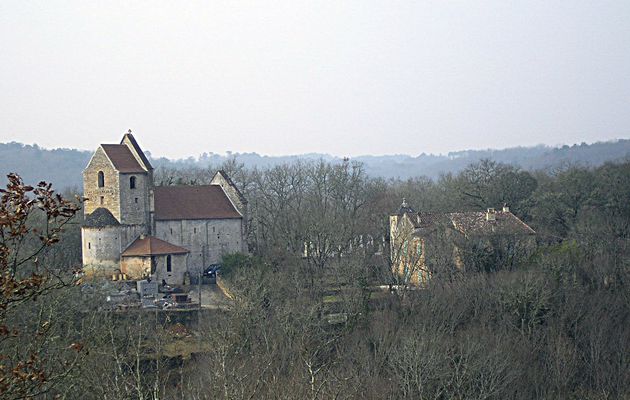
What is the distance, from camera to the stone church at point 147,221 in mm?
48531

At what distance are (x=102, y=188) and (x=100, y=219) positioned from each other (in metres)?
2.17

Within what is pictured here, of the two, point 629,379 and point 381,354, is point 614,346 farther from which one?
point 381,354

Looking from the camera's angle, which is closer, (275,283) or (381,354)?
(381,354)

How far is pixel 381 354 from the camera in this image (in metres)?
29.7

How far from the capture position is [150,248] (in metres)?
48.4

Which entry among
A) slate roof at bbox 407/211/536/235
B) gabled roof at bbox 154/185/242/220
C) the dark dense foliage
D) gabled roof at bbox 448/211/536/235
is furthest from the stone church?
gabled roof at bbox 448/211/536/235

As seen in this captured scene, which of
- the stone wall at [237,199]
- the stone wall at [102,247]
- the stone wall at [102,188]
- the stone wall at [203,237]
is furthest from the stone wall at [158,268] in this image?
the stone wall at [237,199]

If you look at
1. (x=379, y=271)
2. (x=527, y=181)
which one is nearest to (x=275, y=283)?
(x=379, y=271)

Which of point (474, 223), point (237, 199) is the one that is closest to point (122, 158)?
point (237, 199)

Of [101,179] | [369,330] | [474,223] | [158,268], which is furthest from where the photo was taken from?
[101,179]

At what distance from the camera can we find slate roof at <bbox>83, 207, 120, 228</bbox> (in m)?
48.9

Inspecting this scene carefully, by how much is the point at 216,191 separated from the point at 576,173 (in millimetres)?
24424

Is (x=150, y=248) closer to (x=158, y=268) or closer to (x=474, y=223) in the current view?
(x=158, y=268)

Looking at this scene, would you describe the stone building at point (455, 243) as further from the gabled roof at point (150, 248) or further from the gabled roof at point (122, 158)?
the gabled roof at point (122, 158)
